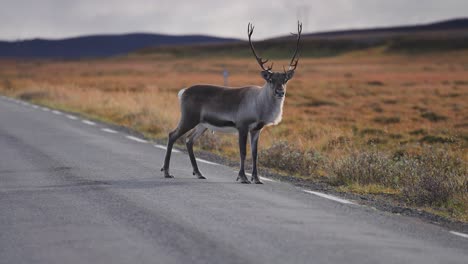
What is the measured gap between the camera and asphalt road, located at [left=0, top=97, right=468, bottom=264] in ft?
22.6

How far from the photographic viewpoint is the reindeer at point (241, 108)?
36.6 ft

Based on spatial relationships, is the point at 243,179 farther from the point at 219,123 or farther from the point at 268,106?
the point at 268,106

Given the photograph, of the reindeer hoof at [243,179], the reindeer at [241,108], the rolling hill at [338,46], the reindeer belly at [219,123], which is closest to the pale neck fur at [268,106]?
the reindeer at [241,108]

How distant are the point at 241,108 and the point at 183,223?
3.50 metres

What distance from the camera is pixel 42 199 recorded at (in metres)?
9.79

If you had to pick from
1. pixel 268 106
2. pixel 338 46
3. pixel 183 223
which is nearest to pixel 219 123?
pixel 268 106

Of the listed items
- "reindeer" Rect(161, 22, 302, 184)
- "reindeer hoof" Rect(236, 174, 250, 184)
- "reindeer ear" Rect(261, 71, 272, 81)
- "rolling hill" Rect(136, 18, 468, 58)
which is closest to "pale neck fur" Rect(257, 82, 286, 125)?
"reindeer" Rect(161, 22, 302, 184)

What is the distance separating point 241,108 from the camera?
11422mm

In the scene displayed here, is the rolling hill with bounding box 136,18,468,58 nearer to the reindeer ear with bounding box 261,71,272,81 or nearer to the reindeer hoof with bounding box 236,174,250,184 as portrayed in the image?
the reindeer hoof with bounding box 236,174,250,184

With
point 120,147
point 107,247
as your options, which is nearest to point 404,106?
point 120,147

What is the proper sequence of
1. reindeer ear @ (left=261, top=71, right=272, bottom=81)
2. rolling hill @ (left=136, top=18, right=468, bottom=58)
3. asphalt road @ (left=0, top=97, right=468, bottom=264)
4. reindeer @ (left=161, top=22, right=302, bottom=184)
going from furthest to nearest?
1. rolling hill @ (left=136, top=18, right=468, bottom=58)
2. reindeer @ (left=161, top=22, right=302, bottom=184)
3. reindeer ear @ (left=261, top=71, right=272, bottom=81)
4. asphalt road @ (left=0, top=97, right=468, bottom=264)

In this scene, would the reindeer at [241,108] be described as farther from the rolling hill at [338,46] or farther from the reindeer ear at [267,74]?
Result: the rolling hill at [338,46]

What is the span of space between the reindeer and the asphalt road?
72 centimetres

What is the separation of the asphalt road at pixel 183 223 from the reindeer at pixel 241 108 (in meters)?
0.72
